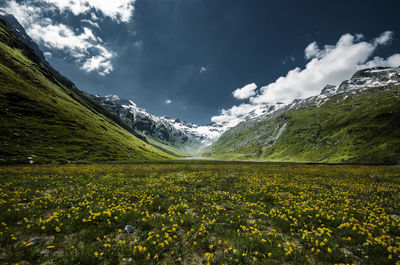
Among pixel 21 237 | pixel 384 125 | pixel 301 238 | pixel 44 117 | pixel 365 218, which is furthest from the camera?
pixel 384 125

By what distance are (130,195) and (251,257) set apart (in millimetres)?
9234

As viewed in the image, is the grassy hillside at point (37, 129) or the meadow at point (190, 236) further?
the grassy hillside at point (37, 129)

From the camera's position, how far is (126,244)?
18.9 ft

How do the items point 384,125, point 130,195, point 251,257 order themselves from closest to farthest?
point 251,257 < point 130,195 < point 384,125

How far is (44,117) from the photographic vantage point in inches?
3120

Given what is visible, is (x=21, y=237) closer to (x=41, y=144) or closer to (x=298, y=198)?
(x=298, y=198)

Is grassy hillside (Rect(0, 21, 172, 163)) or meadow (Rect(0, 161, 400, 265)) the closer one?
meadow (Rect(0, 161, 400, 265))

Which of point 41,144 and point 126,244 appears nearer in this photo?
point 126,244

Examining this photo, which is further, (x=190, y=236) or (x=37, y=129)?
(x=37, y=129)

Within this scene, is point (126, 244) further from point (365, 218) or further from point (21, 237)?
point (365, 218)

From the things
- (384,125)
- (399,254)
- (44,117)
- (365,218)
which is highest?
(384,125)

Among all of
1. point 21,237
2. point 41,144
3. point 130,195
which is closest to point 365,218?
point 130,195

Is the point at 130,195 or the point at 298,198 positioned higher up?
the point at 298,198

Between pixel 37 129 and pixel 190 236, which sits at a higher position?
pixel 190 236
